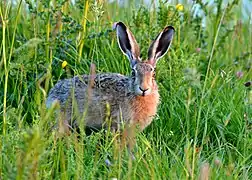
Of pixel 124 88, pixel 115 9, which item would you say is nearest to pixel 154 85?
pixel 124 88

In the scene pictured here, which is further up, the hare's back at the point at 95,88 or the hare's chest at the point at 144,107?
the hare's back at the point at 95,88

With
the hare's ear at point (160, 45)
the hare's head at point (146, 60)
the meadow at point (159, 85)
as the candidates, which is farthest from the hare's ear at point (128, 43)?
the meadow at point (159, 85)

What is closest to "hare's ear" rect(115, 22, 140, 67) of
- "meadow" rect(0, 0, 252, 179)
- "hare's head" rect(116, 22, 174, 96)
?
"hare's head" rect(116, 22, 174, 96)

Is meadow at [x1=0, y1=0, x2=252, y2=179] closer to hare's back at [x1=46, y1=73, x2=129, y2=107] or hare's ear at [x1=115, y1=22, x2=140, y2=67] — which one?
hare's back at [x1=46, y1=73, x2=129, y2=107]

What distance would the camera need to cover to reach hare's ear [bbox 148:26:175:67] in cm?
537

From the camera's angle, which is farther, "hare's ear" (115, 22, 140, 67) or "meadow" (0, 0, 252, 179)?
"hare's ear" (115, 22, 140, 67)

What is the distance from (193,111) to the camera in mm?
5336

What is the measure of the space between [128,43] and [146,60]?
0.20 m

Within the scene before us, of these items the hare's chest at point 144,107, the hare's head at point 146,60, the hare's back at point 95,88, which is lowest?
the hare's chest at point 144,107

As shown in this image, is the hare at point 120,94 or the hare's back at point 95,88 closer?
the hare at point 120,94

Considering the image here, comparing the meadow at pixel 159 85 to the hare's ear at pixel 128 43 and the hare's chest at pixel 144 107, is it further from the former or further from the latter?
the hare's ear at pixel 128 43

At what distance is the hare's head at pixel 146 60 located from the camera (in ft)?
17.0

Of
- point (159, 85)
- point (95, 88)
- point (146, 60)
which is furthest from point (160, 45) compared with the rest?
point (95, 88)

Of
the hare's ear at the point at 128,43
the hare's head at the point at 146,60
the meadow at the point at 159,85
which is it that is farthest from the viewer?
the hare's ear at the point at 128,43
